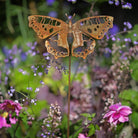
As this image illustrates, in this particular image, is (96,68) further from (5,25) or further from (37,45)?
(5,25)

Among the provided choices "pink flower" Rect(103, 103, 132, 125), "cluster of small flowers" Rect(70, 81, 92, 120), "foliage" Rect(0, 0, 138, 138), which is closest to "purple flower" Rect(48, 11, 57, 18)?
"foliage" Rect(0, 0, 138, 138)

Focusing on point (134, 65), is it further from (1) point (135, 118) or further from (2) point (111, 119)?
(2) point (111, 119)

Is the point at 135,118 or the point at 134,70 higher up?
the point at 134,70

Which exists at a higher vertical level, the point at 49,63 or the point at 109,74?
the point at 49,63

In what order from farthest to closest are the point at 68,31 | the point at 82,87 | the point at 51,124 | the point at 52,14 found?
the point at 52,14 → the point at 82,87 → the point at 51,124 → the point at 68,31

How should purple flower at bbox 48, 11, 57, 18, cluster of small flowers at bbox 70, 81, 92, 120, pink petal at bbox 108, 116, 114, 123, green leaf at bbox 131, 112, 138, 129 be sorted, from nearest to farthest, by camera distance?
pink petal at bbox 108, 116, 114, 123
green leaf at bbox 131, 112, 138, 129
cluster of small flowers at bbox 70, 81, 92, 120
purple flower at bbox 48, 11, 57, 18

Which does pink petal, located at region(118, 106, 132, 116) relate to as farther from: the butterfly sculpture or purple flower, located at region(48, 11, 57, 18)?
purple flower, located at region(48, 11, 57, 18)

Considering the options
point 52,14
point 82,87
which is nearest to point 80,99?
point 82,87

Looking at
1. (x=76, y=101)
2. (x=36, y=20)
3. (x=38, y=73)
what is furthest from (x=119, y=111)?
(x=76, y=101)
